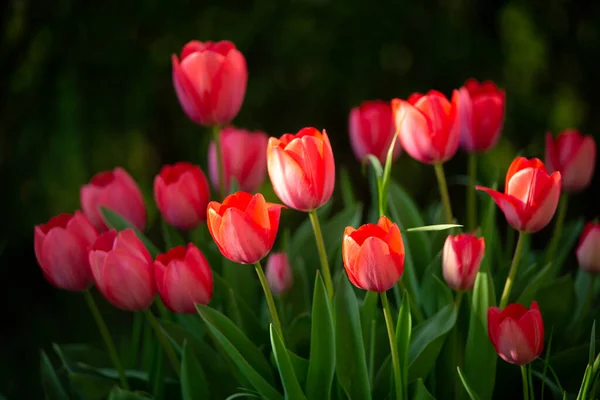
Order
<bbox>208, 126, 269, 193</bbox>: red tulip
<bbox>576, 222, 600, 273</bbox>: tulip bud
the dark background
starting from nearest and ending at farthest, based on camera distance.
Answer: <bbox>576, 222, 600, 273</bbox>: tulip bud → <bbox>208, 126, 269, 193</bbox>: red tulip → the dark background

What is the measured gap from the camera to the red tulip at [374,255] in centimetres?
42

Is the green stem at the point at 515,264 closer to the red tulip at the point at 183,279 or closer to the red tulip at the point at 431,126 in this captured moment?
the red tulip at the point at 431,126

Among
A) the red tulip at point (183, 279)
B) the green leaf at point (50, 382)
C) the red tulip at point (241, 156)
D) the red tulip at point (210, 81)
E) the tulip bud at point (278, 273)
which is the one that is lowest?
the green leaf at point (50, 382)

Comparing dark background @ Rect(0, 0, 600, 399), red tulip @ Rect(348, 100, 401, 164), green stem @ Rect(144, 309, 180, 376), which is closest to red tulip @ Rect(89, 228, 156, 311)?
green stem @ Rect(144, 309, 180, 376)

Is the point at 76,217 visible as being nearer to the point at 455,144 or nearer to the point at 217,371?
the point at 217,371

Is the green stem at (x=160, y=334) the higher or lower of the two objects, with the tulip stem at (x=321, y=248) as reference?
lower

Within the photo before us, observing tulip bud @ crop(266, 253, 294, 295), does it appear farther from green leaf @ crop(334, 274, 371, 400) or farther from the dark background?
the dark background

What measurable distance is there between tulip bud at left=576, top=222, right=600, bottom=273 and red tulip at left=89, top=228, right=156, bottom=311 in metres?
0.32

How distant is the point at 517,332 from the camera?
43 cm

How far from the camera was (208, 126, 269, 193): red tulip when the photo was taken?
0.65 m

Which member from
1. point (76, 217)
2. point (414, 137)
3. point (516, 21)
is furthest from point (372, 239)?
point (516, 21)

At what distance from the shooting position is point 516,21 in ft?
4.91

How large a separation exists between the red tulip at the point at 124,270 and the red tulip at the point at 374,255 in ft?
0.50

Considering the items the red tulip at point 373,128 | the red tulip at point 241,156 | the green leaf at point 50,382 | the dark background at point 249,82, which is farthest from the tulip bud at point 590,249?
the dark background at point 249,82
